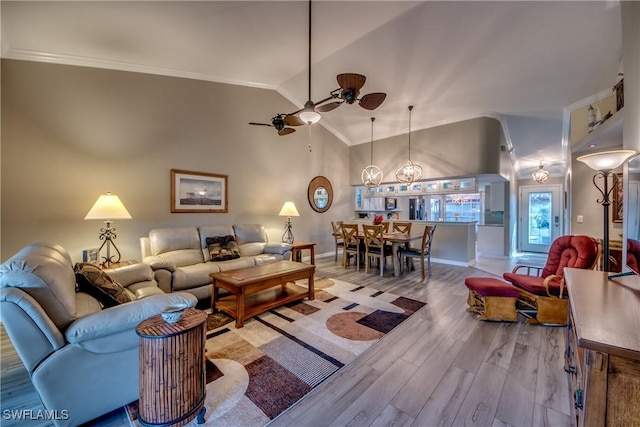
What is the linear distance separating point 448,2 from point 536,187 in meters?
7.89

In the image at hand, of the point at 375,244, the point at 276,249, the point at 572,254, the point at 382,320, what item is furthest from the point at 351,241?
the point at 572,254

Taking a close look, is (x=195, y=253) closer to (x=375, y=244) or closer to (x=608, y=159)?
(x=375, y=244)

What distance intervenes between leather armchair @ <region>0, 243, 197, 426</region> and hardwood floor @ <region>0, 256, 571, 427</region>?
0.77 feet

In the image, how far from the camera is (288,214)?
525 cm

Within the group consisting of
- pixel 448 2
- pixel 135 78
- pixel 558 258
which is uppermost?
pixel 448 2

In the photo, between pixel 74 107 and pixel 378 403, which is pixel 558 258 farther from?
pixel 74 107

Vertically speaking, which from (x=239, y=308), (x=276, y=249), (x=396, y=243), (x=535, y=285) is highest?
(x=396, y=243)

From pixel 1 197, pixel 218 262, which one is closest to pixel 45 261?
pixel 218 262

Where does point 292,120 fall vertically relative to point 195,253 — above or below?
above

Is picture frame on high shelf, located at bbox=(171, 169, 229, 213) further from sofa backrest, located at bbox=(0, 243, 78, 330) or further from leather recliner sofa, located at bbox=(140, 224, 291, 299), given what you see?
sofa backrest, located at bbox=(0, 243, 78, 330)

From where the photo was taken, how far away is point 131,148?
12.5 ft

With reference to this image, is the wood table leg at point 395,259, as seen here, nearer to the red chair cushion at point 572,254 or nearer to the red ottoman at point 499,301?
the red ottoman at point 499,301

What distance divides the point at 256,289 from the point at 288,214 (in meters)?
2.50

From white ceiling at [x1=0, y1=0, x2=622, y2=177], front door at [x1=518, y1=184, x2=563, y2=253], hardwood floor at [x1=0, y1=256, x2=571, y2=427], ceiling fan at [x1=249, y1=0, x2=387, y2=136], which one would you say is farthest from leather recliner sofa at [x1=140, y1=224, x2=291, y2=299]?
front door at [x1=518, y1=184, x2=563, y2=253]
